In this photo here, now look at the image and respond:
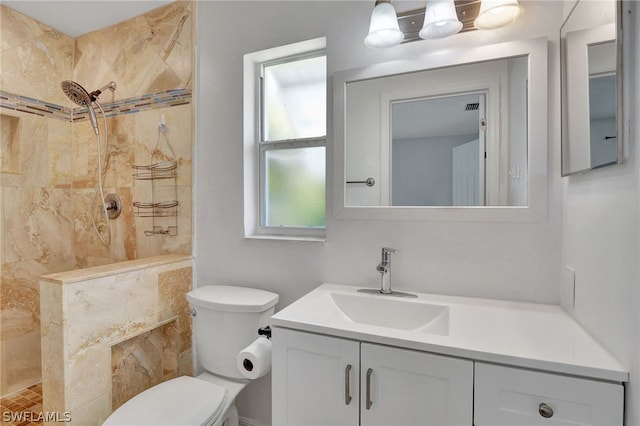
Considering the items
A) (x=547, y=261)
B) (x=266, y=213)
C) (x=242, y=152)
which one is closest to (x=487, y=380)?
(x=547, y=261)

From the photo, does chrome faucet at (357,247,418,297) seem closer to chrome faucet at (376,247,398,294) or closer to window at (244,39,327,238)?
chrome faucet at (376,247,398,294)

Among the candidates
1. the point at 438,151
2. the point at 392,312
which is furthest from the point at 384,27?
the point at 392,312

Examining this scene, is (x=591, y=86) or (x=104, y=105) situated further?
(x=104, y=105)

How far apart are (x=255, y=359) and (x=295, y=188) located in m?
0.88

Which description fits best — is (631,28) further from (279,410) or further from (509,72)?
(279,410)

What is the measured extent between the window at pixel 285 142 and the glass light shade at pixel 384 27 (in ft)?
1.31

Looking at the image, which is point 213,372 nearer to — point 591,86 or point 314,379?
point 314,379

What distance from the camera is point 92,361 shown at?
1.39 metres

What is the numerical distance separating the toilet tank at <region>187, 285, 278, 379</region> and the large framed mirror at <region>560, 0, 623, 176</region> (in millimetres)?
1272

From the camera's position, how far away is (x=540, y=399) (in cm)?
80

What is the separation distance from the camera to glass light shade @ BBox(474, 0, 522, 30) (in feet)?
3.84

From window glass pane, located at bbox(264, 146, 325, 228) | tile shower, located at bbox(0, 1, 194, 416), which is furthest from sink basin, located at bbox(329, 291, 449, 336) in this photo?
tile shower, located at bbox(0, 1, 194, 416)

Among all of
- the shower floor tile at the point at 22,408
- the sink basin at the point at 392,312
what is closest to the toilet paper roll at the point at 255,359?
the sink basin at the point at 392,312

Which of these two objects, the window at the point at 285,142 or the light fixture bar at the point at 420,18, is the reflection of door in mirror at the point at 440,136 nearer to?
the light fixture bar at the point at 420,18
